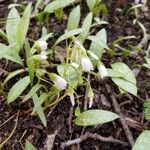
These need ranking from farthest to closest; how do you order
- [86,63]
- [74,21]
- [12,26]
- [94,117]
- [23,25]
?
[74,21] < [12,26] < [23,25] < [94,117] < [86,63]

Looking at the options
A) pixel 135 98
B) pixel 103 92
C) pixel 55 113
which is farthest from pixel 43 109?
pixel 135 98

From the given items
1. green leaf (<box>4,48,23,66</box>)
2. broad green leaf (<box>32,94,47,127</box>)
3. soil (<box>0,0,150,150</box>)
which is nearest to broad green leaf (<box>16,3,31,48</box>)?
green leaf (<box>4,48,23,66</box>)

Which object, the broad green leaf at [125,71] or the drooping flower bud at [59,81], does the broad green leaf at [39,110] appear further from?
the broad green leaf at [125,71]

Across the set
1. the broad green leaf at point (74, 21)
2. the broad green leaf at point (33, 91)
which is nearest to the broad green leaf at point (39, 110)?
the broad green leaf at point (33, 91)

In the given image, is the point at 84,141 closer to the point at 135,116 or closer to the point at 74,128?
the point at 74,128

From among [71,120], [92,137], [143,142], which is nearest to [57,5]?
[71,120]

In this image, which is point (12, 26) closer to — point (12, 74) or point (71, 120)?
point (12, 74)
